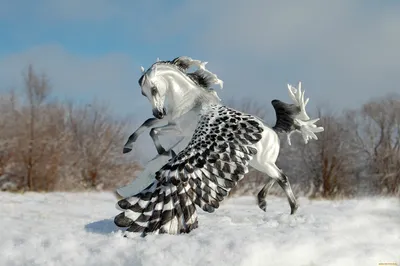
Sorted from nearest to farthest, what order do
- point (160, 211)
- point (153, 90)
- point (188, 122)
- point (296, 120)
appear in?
point (160, 211) < point (153, 90) < point (188, 122) < point (296, 120)

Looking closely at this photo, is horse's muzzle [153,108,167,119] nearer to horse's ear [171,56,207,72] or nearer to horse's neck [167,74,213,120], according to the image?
horse's neck [167,74,213,120]

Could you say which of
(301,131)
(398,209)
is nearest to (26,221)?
(301,131)

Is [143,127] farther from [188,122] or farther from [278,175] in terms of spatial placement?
[278,175]

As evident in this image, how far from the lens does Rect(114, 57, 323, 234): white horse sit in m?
3.83

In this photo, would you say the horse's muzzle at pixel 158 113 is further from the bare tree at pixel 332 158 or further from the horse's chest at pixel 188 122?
the bare tree at pixel 332 158

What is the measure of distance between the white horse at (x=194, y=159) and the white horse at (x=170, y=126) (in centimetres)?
4

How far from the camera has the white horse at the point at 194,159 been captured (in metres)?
3.83

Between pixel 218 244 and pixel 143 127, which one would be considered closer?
pixel 218 244

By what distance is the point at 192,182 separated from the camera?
3877 mm

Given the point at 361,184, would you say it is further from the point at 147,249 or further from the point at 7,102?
the point at 147,249

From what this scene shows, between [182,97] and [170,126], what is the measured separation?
0.32 meters

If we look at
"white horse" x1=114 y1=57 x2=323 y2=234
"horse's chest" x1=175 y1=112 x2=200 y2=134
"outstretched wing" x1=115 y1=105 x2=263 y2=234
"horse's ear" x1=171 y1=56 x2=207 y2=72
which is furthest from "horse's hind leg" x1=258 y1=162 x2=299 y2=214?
"horse's ear" x1=171 y1=56 x2=207 y2=72

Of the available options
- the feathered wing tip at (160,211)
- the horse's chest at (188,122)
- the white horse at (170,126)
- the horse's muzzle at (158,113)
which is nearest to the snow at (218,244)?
the feathered wing tip at (160,211)

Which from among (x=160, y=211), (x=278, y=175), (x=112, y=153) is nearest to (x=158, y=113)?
(x=160, y=211)
